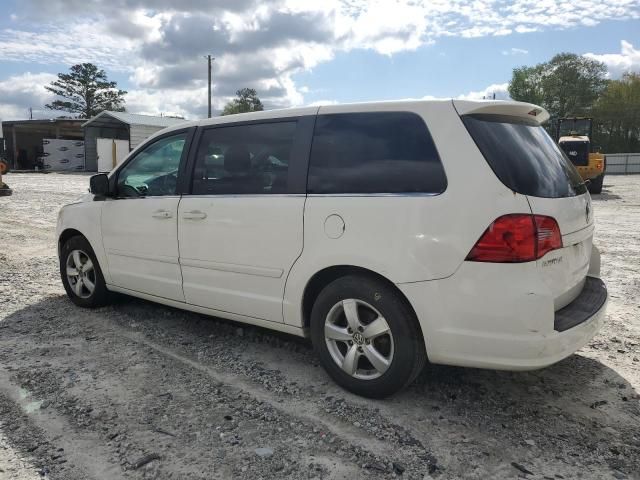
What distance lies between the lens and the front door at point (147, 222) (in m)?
4.23

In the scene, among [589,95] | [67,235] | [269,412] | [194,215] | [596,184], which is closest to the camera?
[269,412]

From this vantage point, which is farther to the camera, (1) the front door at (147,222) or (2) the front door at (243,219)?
→ (1) the front door at (147,222)

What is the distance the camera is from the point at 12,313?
16.5ft

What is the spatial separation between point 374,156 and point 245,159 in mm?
1084

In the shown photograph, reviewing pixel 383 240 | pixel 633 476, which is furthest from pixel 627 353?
pixel 383 240

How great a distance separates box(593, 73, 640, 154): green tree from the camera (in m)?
48.1

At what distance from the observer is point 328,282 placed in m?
3.38

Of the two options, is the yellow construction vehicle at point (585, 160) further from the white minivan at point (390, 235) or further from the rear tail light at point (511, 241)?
the rear tail light at point (511, 241)

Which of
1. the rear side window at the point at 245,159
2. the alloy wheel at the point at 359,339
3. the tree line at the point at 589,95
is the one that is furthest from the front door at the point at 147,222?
the tree line at the point at 589,95

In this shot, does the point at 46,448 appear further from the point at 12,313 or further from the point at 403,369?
the point at 12,313

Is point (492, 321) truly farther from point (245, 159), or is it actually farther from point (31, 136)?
point (31, 136)

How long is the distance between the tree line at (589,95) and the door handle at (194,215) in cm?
4977

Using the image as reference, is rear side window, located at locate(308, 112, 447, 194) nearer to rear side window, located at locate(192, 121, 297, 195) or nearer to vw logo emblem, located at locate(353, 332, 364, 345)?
rear side window, located at locate(192, 121, 297, 195)

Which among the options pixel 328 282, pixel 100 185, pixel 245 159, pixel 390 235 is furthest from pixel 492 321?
pixel 100 185
